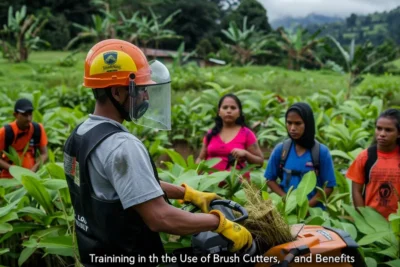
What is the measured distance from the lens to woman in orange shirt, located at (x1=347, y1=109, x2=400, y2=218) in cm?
379

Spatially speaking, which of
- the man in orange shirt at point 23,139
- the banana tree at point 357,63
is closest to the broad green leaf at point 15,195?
the man in orange shirt at point 23,139

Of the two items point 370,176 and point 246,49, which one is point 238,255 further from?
point 246,49

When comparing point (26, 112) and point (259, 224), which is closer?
point (259, 224)

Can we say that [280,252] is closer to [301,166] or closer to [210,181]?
[210,181]

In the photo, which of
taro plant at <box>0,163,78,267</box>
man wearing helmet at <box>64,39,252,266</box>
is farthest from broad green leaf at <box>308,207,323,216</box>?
taro plant at <box>0,163,78,267</box>

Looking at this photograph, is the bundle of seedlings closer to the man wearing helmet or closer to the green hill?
the man wearing helmet

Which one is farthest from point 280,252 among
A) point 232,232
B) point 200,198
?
point 200,198

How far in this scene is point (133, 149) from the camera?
6.71 feet

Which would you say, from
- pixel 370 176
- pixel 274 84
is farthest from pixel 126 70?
pixel 274 84

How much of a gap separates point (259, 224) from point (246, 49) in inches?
1110

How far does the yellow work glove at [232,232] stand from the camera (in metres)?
2.20

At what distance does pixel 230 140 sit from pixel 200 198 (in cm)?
253

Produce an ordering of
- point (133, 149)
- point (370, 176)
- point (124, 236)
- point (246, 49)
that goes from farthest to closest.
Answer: point (246, 49), point (370, 176), point (124, 236), point (133, 149)

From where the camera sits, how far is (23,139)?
5.55 meters
